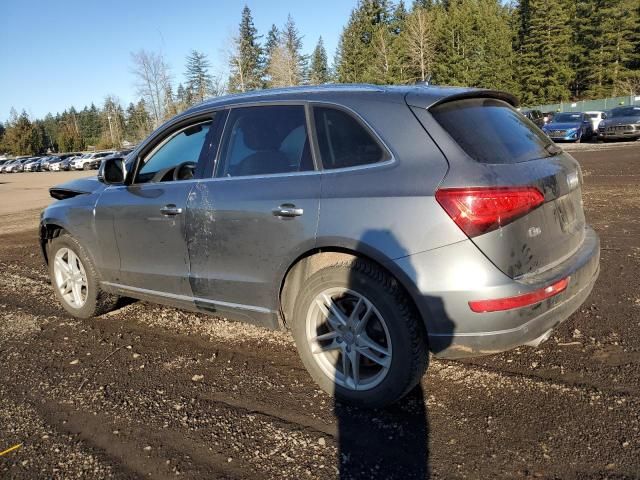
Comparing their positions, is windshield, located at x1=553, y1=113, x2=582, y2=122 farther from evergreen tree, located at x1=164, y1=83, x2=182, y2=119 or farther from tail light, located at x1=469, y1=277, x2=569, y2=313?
evergreen tree, located at x1=164, y1=83, x2=182, y2=119

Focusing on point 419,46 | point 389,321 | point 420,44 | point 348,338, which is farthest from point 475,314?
point 419,46

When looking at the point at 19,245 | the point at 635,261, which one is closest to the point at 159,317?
the point at 635,261

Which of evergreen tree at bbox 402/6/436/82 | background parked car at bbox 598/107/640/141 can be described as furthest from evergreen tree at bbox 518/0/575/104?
background parked car at bbox 598/107/640/141

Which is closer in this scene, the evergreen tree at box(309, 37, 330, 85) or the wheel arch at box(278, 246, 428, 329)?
the wheel arch at box(278, 246, 428, 329)

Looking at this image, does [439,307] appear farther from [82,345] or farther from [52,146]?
[52,146]

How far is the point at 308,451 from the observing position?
267 centimetres

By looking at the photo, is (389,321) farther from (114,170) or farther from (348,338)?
(114,170)

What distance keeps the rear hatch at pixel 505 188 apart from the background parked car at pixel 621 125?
2513 centimetres

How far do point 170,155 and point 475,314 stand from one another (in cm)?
278

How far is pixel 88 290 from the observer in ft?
15.5

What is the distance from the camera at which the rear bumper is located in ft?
8.50

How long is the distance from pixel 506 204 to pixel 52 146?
14087 centimetres

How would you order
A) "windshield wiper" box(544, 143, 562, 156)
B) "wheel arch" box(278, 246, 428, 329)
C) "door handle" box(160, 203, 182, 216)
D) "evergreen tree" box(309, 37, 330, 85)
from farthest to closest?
1. "evergreen tree" box(309, 37, 330, 85)
2. "door handle" box(160, 203, 182, 216)
3. "windshield wiper" box(544, 143, 562, 156)
4. "wheel arch" box(278, 246, 428, 329)

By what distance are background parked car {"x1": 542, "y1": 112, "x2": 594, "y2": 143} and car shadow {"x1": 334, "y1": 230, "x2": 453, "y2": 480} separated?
27.4 meters
